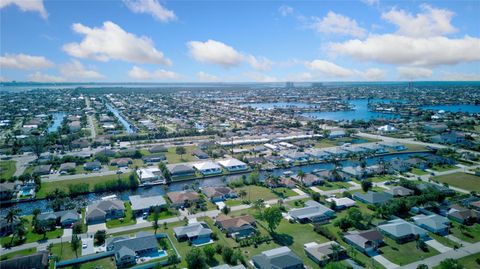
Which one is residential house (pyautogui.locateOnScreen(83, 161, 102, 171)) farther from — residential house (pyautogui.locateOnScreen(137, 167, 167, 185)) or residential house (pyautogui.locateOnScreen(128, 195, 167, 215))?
residential house (pyautogui.locateOnScreen(128, 195, 167, 215))

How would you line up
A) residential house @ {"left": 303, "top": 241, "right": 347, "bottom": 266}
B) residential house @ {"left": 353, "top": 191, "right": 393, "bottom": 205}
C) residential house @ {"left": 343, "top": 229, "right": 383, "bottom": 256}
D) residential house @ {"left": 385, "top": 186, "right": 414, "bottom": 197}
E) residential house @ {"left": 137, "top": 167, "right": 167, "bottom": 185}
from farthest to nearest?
residential house @ {"left": 137, "top": 167, "right": 167, "bottom": 185} < residential house @ {"left": 385, "top": 186, "right": 414, "bottom": 197} < residential house @ {"left": 353, "top": 191, "right": 393, "bottom": 205} < residential house @ {"left": 343, "top": 229, "right": 383, "bottom": 256} < residential house @ {"left": 303, "top": 241, "right": 347, "bottom": 266}

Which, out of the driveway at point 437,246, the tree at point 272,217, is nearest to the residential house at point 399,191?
the driveway at point 437,246

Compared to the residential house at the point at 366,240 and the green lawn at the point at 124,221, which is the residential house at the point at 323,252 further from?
the green lawn at the point at 124,221

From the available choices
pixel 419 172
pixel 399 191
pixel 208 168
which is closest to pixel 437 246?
pixel 399 191

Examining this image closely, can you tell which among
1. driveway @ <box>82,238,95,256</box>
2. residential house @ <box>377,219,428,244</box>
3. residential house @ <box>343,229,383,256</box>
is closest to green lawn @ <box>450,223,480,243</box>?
residential house @ <box>377,219,428,244</box>

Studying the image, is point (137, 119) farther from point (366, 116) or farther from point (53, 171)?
point (366, 116)

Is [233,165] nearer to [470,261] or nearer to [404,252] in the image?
[404,252]

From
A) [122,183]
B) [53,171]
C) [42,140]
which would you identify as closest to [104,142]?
[42,140]
